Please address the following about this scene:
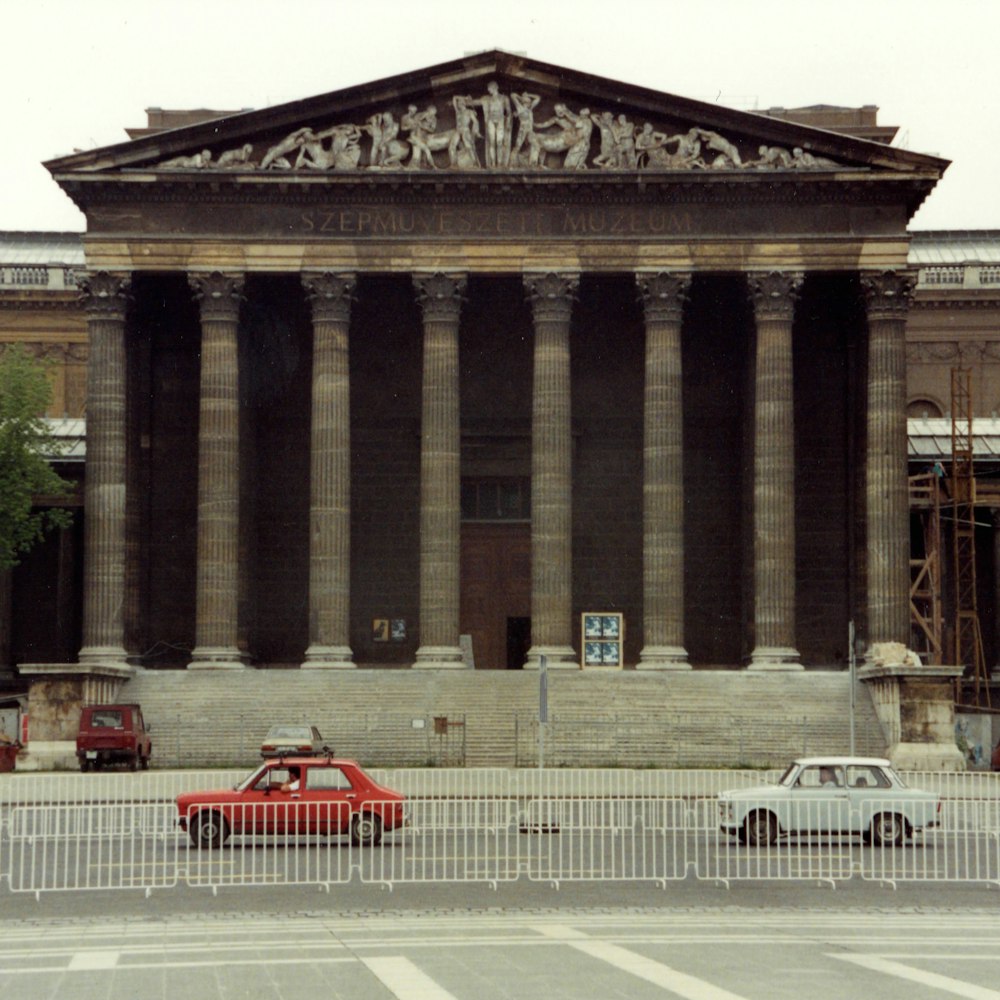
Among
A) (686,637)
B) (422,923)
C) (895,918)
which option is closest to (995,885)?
(895,918)

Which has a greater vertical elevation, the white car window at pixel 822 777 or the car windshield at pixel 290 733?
the car windshield at pixel 290 733

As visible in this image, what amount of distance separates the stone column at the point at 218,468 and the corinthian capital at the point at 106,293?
231 centimetres

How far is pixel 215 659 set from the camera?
2616 inches

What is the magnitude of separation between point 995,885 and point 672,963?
10398 millimetres

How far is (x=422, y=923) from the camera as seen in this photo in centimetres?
2253

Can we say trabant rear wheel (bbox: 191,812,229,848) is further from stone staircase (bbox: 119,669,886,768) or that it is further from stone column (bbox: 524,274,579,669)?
Answer: stone column (bbox: 524,274,579,669)

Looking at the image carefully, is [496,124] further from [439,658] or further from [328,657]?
[328,657]

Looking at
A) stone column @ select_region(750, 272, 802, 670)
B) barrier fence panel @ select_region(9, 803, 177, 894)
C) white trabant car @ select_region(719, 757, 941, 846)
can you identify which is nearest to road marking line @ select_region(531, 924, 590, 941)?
barrier fence panel @ select_region(9, 803, 177, 894)

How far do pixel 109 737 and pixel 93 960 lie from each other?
3665cm

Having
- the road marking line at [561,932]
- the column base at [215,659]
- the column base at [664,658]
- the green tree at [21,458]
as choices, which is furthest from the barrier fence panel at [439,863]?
the green tree at [21,458]

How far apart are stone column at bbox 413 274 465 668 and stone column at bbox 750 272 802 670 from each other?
9.73m

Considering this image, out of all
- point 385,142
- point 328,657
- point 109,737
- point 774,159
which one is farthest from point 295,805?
point 774,159

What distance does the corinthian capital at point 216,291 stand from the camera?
6762 cm

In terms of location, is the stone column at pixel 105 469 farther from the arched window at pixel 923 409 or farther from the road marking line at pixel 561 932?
the road marking line at pixel 561 932
